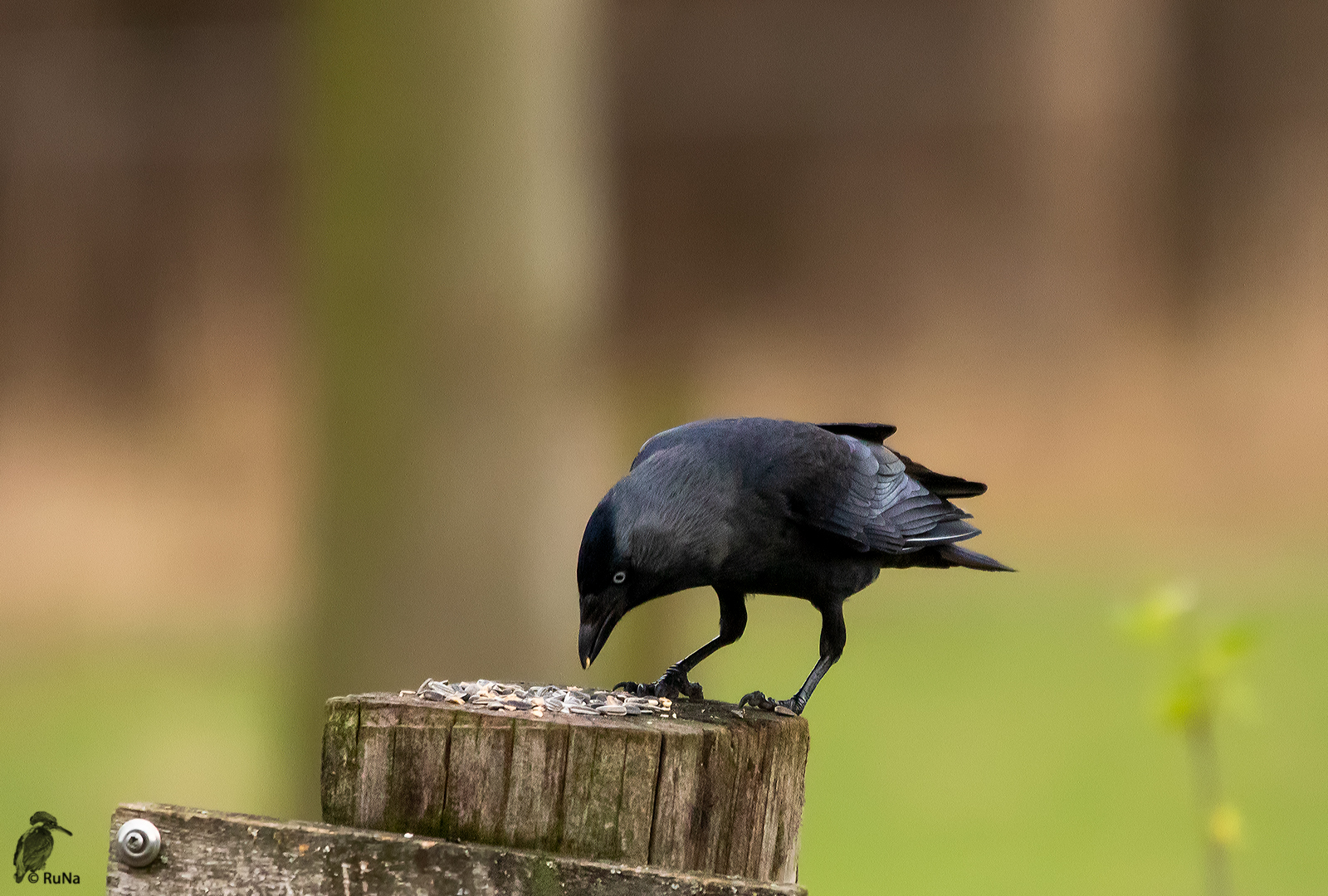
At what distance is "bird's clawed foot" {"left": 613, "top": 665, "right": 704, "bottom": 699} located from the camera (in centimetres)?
241

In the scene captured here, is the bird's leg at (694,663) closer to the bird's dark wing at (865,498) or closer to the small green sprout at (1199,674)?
the bird's dark wing at (865,498)

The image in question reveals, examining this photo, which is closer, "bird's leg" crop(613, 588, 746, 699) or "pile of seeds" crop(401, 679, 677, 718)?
"pile of seeds" crop(401, 679, 677, 718)

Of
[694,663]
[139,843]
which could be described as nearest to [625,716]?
[139,843]

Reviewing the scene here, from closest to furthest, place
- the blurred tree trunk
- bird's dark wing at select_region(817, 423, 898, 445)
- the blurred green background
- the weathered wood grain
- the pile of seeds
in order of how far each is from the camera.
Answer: the weathered wood grain → the pile of seeds → bird's dark wing at select_region(817, 423, 898, 445) → the blurred tree trunk → the blurred green background

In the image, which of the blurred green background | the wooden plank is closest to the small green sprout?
the wooden plank

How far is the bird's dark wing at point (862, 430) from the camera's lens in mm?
2926

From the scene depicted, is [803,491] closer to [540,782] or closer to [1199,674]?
[1199,674]

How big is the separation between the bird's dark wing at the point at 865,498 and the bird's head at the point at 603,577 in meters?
0.38

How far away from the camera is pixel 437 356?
461 cm

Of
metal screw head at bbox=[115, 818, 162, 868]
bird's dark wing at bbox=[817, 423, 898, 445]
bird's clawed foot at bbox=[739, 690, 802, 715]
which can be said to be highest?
bird's dark wing at bbox=[817, 423, 898, 445]

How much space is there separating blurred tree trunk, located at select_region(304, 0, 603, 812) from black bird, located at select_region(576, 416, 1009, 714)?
1918 millimetres

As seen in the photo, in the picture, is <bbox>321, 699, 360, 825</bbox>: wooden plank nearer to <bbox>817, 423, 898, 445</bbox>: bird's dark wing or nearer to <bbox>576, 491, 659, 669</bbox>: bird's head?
<bbox>576, 491, 659, 669</bbox>: bird's head

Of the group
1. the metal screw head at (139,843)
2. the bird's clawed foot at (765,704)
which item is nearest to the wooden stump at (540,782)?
the metal screw head at (139,843)

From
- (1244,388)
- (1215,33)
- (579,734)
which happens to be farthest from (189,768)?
(1215,33)
